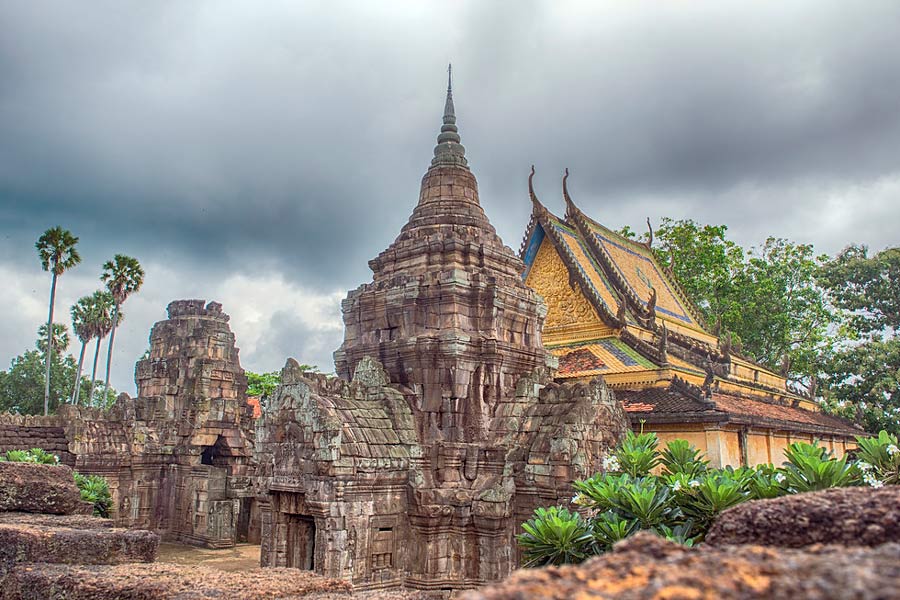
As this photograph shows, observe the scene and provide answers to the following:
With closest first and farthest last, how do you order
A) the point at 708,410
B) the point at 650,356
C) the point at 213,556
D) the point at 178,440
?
the point at 708,410
the point at 213,556
the point at 650,356
the point at 178,440

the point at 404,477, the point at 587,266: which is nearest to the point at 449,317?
the point at 404,477

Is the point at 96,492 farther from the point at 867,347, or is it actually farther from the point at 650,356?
the point at 867,347

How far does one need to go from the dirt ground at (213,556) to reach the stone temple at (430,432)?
5.31 m

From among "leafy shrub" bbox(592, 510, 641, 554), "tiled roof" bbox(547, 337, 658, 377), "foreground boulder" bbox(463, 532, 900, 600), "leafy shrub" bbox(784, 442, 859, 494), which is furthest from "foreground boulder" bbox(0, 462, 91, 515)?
"tiled roof" bbox(547, 337, 658, 377)

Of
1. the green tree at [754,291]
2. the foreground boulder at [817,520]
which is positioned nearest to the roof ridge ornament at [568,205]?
the green tree at [754,291]

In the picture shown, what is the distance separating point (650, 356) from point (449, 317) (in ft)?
25.6

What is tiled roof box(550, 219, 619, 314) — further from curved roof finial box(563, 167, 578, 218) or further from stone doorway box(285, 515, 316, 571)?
stone doorway box(285, 515, 316, 571)

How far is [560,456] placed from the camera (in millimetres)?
10773

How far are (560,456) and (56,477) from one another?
284 inches

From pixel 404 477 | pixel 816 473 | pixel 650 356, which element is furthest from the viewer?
pixel 650 356

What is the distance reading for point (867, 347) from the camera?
84.1 feet

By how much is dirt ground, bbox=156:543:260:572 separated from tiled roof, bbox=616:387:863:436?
9391 millimetres

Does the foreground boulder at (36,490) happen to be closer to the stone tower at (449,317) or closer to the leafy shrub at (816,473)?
the stone tower at (449,317)

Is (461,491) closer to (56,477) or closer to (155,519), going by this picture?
(56,477)
